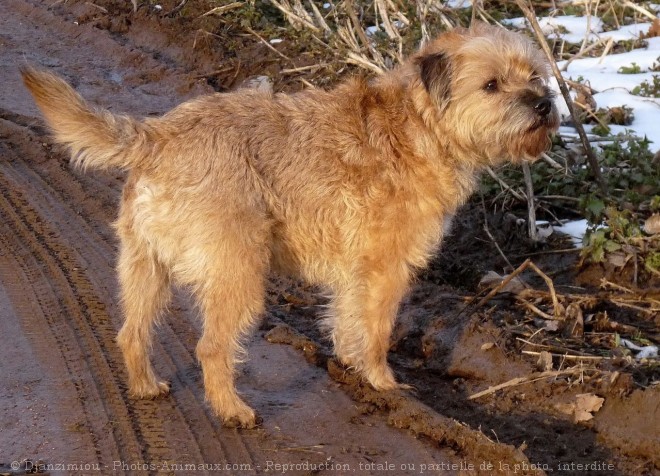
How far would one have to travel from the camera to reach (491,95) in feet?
18.0

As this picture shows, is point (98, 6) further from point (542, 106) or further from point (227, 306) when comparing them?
point (542, 106)

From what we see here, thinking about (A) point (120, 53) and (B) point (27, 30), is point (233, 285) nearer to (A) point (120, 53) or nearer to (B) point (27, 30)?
(A) point (120, 53)

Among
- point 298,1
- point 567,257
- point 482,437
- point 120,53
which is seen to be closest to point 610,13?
point 298,1

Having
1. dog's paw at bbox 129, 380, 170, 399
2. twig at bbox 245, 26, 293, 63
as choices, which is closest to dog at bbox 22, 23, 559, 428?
dog's paw at bbox 129, 380, 170, 399

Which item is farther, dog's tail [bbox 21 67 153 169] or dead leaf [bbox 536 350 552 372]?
dead leaf [bbox 536 350 552 372]

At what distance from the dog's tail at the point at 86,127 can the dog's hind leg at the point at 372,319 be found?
62.8 inches

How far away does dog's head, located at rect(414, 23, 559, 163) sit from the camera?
17.7ft

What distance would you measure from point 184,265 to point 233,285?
31 centimetres

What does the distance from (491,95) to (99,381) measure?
304 centimetres

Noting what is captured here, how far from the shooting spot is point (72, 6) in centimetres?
1345

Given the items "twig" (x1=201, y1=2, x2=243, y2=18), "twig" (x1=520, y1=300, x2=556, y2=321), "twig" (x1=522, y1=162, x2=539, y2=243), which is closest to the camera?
"twig" (x1=520, y1=300, x2=556, y2=321)

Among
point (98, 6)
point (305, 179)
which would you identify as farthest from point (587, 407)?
point (98, 6)

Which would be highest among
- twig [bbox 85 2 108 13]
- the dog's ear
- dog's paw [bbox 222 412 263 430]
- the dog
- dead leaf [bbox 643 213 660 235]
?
Result: the dog's ear

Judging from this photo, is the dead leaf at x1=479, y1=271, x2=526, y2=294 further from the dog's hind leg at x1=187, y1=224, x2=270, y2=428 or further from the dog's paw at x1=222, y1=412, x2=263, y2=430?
the dog's paw at x1=222, y1=412, x2=263, y2=430
